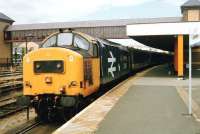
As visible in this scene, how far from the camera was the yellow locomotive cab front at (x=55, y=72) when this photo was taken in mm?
12570

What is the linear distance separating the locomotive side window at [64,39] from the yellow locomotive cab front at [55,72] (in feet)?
5.02

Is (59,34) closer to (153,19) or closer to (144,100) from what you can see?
(144,100)

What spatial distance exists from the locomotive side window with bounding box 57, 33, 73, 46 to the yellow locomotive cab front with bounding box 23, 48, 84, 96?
5.02 ft

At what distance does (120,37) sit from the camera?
71375mm

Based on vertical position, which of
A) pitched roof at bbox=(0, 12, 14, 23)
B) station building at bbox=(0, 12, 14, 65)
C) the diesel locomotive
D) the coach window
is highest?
pitched roof at bbox=(0, 12, 14, 23)

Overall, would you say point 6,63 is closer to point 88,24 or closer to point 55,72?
point 88,24

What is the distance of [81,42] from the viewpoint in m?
14.3

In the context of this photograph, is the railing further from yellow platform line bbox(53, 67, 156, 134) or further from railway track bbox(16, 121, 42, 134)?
yellow platform line bbox(53, 67, 156, 134)

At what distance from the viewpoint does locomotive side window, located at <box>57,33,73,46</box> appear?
14.2 metres

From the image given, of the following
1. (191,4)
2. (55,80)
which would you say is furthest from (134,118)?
(191,4)

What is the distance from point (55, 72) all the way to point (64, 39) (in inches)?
79.2

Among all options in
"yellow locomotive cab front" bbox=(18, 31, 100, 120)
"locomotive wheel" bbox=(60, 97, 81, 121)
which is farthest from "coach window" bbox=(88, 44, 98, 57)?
"locomotive wheel" bbox=(60, 97, 81, 121)

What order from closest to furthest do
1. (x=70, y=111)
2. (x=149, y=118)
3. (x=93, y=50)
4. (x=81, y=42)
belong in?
1. (x=149, y=118)
2. (x=70, y=111)
3. (x=81, y=42)
4. (x=93, y=50)

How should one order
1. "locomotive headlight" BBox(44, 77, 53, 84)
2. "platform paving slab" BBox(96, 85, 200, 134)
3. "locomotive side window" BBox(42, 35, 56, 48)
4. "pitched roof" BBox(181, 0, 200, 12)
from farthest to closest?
"pitched roof" BBox(181, 0, 200, 12) < "locomotive side window" BBox(42, 35, 56, 48) < "locomotive headlight" BBox(44, 77, 53, 84) < "platform paving slab" BBox(96, 85, 200, 134)
